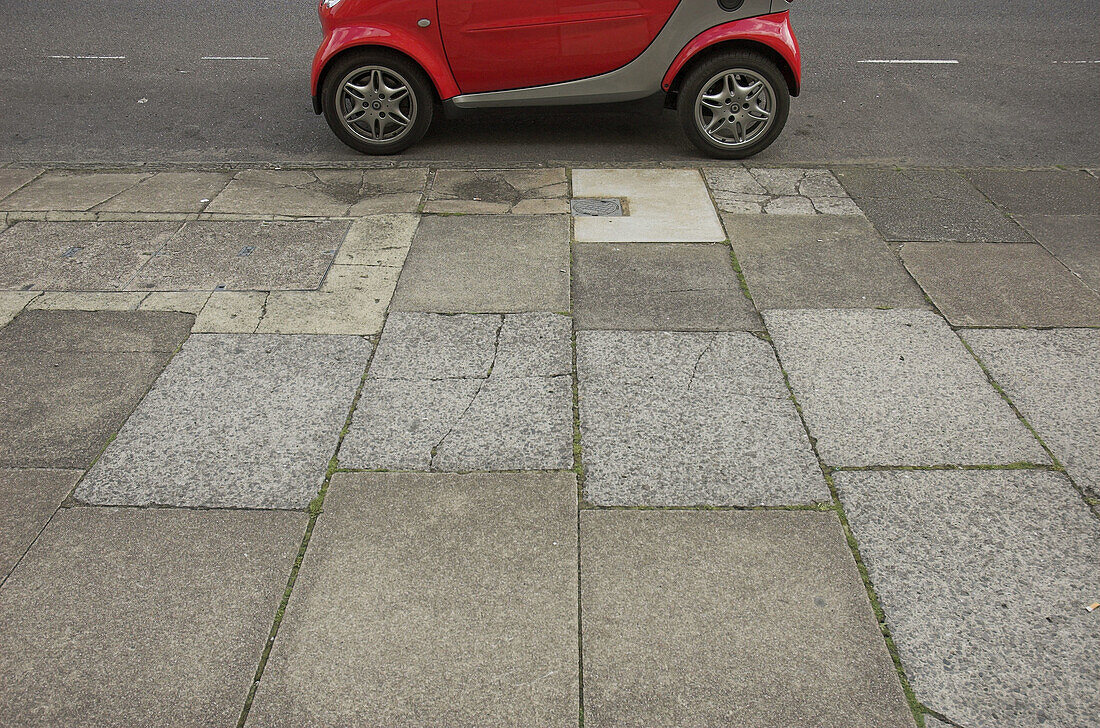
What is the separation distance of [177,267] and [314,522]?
8.31ft

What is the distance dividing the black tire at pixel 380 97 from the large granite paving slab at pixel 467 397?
2.48 metres

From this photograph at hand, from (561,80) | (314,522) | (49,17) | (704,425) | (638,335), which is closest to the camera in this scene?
(314,522)

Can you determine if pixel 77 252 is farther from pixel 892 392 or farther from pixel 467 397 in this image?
pixel 892 392

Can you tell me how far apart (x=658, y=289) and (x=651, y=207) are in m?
1.20

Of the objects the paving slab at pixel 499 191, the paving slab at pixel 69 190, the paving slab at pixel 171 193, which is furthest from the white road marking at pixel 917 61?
the paving slab at pixel 69 190

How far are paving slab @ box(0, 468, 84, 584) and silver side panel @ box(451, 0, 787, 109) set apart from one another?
13.3ft

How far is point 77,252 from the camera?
5164mm

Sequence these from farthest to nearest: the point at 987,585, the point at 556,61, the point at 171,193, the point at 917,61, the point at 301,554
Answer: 1. the point at 917,61
2. the point at 556,61
3. the point at 171,193
4. the point at 301,554
5. the point at 987,585

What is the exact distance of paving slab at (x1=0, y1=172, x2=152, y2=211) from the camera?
578cm

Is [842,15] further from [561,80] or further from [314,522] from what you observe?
[314,522]

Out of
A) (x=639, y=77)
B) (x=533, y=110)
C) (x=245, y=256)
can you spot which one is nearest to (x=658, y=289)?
(x=639, y=77)

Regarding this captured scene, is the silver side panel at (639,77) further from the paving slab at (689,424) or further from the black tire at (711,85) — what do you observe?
the paving slab at (689,424)

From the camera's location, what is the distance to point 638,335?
14.2 ft

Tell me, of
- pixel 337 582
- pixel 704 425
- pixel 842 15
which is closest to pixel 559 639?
pixel 337 582
